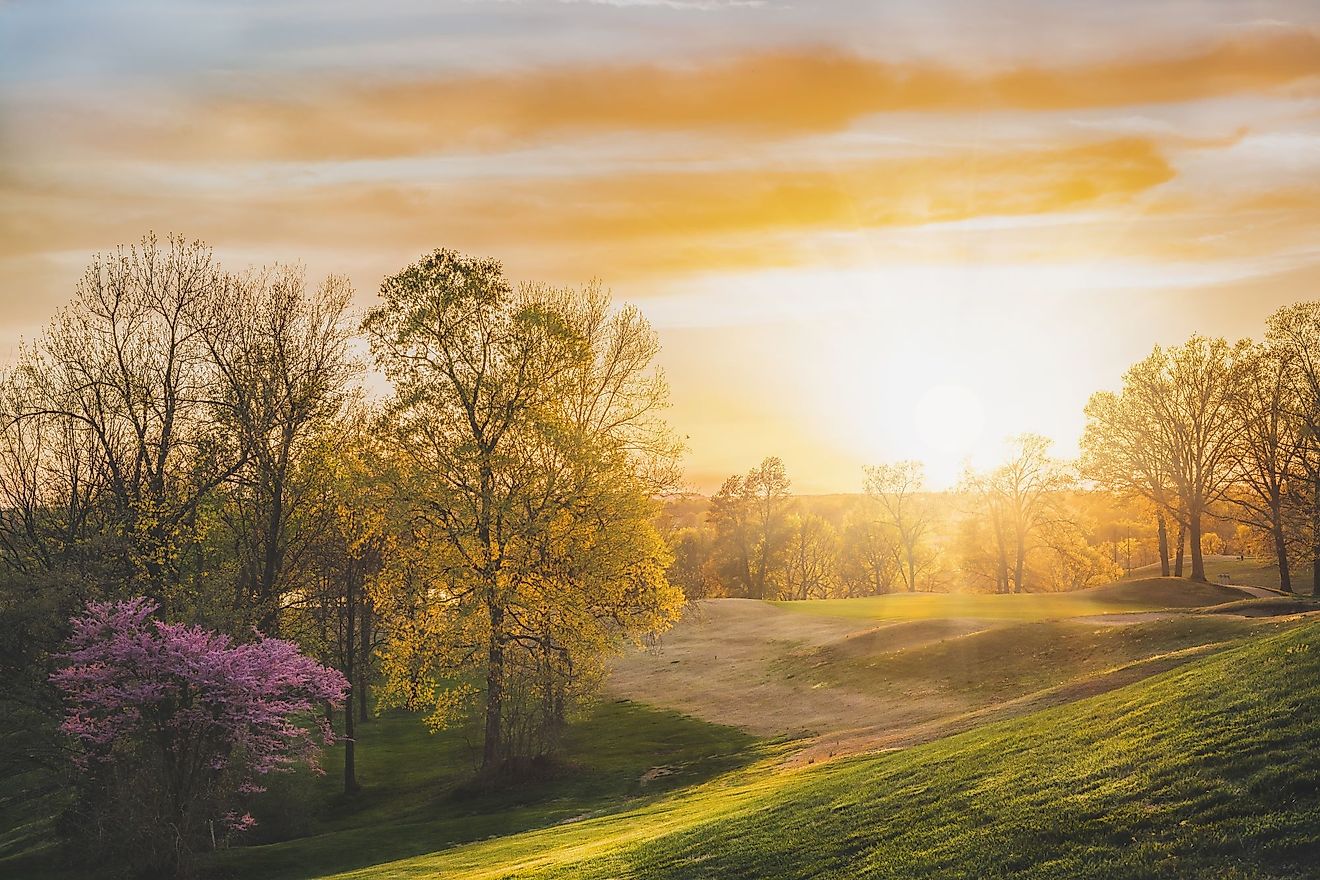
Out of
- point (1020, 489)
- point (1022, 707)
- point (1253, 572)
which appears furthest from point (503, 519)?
point (1253, 572)

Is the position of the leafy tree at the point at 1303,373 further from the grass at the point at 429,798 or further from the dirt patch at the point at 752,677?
the grass at the point at 429,798

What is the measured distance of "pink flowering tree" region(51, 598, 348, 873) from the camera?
28016 millimetres

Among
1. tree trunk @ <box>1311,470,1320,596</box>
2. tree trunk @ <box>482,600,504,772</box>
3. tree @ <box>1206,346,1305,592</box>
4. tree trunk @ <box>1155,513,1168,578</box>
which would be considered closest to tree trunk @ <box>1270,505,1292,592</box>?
tree @ <box>1206,346,1305,592</box>

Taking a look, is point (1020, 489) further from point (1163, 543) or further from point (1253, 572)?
point (1253, 572)

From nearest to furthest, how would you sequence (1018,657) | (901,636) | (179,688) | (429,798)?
(179,688) < (429,798) < (1018,657) < (901,636)

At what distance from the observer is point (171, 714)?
29500 mm

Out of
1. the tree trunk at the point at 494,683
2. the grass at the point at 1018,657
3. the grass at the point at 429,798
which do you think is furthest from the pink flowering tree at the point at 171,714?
the grass at the point at 1018,657

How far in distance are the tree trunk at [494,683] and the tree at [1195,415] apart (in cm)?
5611

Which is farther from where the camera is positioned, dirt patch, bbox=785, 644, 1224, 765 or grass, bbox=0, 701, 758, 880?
grass, bbox=0, 701, 758, 880

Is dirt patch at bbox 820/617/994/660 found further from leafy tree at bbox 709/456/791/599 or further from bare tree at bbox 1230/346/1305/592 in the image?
leafy tree at bbox 709/456/791/599

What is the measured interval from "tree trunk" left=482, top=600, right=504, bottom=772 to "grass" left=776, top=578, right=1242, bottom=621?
34.3 metres

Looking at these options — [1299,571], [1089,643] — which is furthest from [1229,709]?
[1299,571]

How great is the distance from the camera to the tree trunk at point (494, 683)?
3681 cm

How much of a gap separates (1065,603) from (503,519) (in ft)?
154
